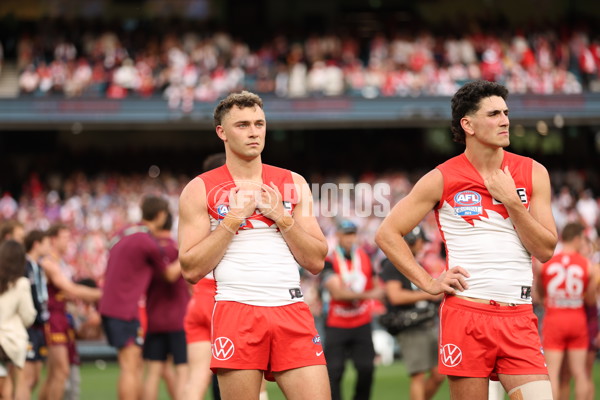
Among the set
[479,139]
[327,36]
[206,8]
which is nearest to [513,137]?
[327,36]

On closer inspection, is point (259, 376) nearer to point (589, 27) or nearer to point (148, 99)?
point (148, 99)

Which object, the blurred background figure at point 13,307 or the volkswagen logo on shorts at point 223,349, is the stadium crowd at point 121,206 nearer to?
the blurred background figure at point 13,307

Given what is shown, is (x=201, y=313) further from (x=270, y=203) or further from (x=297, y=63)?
(x=297, y=63)

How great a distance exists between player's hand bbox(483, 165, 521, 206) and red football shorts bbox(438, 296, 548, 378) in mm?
614

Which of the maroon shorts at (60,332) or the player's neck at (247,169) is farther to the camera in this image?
the maroon shorts at (60,332)

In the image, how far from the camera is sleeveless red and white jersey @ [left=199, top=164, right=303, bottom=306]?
525 cm

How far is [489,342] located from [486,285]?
32 centimetres

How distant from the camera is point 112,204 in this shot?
2305 cm

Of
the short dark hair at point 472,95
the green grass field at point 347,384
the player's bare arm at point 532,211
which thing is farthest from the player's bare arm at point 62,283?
the player's bare arm at point 532,211

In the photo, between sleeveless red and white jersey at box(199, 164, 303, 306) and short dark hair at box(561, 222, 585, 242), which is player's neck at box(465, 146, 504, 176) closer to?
sleeveless red and white jersey at box(199, 164, 303, 306)

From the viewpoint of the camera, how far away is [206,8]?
29641 millimetres

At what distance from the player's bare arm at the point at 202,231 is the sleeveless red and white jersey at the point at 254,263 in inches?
2.9

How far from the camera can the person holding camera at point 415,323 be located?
9.19 metres

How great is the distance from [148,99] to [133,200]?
2708mm
